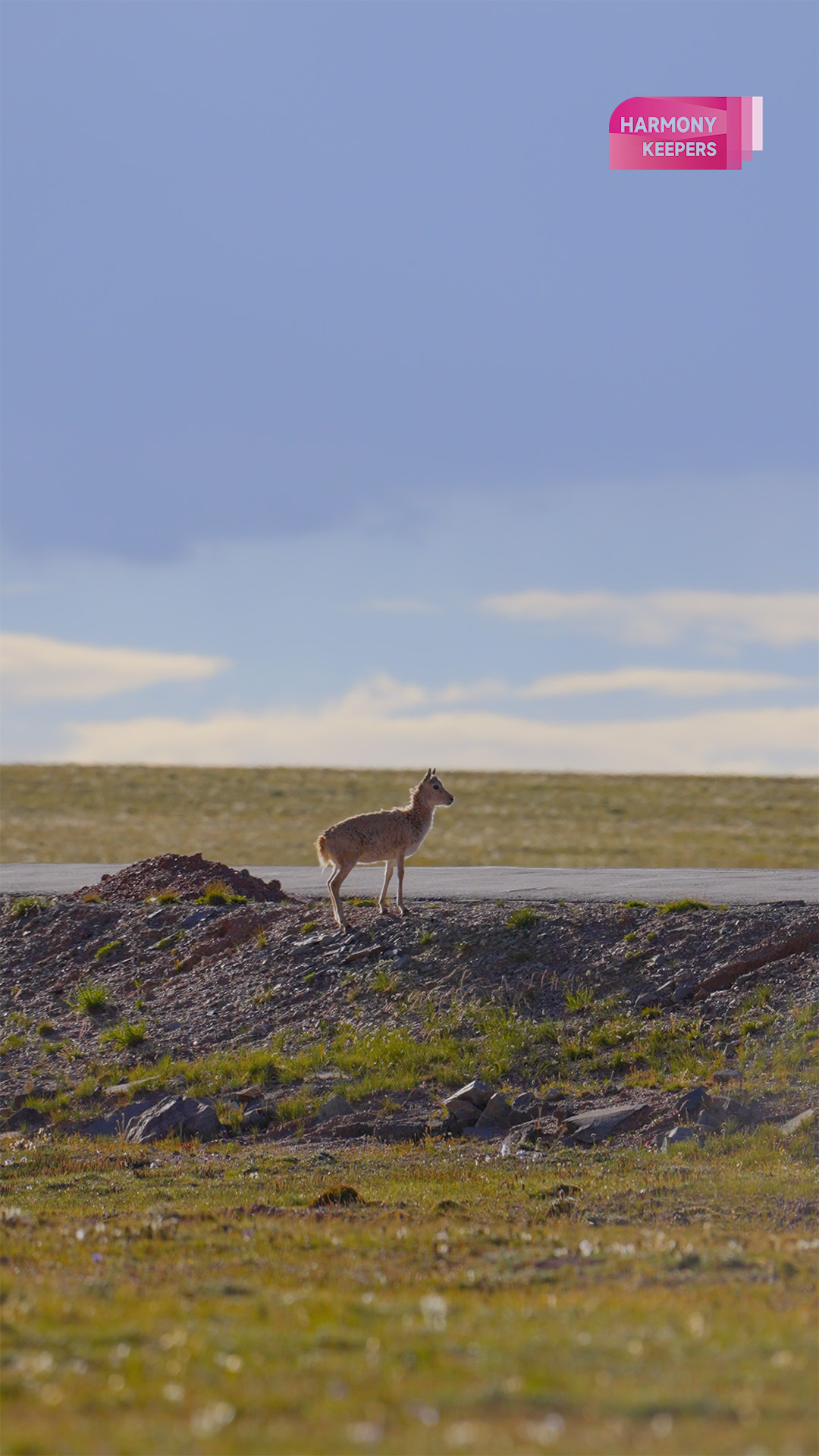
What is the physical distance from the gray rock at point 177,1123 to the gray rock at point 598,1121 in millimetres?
4475

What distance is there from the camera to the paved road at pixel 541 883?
2364 cm

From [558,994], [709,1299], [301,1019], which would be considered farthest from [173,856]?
[709,1299]

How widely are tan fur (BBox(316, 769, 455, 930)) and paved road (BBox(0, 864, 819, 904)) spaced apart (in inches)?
103

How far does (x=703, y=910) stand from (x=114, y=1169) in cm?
999

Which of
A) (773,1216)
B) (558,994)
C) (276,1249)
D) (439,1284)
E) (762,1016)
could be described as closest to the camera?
(439,1284)

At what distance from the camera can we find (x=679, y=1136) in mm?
14906

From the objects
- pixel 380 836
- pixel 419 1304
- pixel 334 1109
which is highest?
pixel 380 836

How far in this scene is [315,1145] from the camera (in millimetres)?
16016

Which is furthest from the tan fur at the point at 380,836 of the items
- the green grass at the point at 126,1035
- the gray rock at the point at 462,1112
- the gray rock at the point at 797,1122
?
the gray rock at the point at 797,1122

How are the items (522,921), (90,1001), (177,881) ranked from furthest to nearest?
1. (177,881)
2. (90,1001)
3. (522,921)

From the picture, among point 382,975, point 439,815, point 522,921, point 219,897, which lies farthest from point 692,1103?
point 439,815

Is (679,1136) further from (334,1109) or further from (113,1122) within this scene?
(113,1122)

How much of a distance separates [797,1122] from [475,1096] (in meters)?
3.95

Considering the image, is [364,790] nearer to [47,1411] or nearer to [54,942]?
[54,942]
